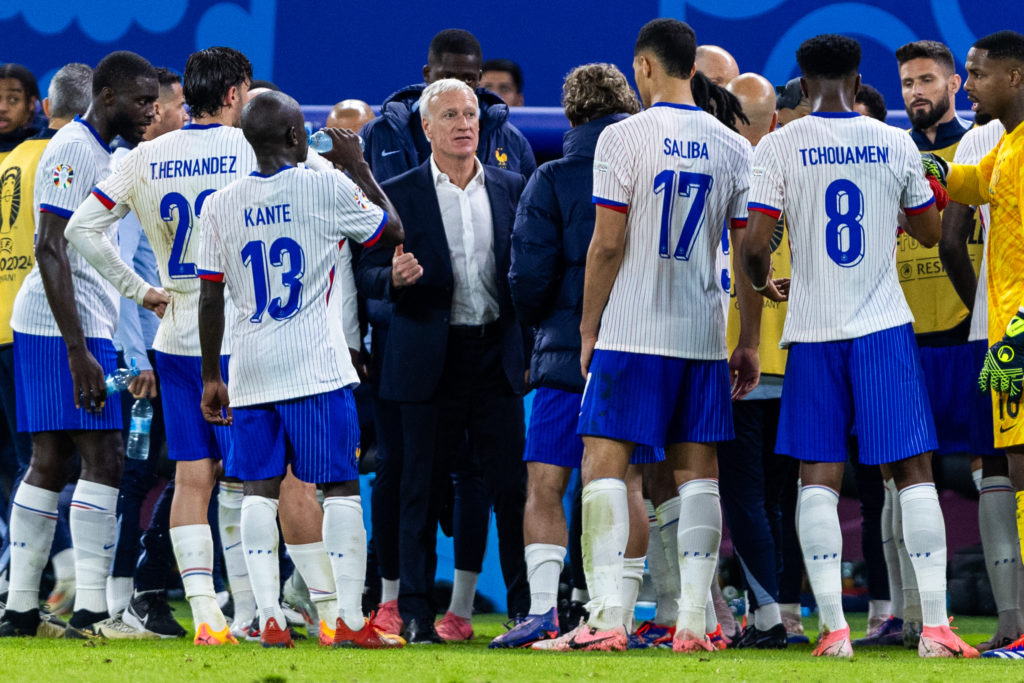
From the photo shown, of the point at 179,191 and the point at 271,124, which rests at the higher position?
the point at 271,124

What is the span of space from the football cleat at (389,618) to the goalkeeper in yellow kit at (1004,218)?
7.24 ft

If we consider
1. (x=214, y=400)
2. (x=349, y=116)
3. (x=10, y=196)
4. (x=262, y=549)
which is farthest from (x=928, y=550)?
(x=10, y=196)

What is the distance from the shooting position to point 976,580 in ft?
22.9

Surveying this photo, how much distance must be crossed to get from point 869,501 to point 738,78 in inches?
77.9

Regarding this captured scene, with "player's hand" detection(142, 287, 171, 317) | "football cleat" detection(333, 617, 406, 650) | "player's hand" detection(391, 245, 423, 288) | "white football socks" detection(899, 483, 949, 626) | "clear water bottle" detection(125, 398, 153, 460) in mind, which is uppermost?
"player's hand" detection(391, 245, 423, 288)

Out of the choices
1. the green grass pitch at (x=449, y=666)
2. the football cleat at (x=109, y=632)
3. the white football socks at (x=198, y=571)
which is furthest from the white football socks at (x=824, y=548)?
the football cleat at (x=109, y=632)

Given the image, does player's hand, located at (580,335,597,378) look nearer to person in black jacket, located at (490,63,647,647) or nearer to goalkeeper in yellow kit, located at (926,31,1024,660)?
person in black jacket, located at (490,63,647,647)

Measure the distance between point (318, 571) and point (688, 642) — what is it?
1.26m

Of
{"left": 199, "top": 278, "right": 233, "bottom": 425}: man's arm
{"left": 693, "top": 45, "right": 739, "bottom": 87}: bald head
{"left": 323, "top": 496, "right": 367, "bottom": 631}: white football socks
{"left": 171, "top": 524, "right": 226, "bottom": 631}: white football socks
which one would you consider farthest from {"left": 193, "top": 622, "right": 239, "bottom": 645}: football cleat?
{"left": 693, "top": 45, "right": 739, "bottom": 87}: bald head

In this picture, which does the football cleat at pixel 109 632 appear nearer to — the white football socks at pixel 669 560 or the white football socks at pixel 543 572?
the white football socks at pixel 543 572

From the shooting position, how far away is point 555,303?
502 cm

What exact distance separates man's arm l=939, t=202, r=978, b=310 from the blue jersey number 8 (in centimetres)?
70

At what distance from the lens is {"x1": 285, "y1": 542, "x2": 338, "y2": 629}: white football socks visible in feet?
15.0

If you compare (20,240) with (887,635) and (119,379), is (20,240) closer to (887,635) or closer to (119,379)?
(119,379)
